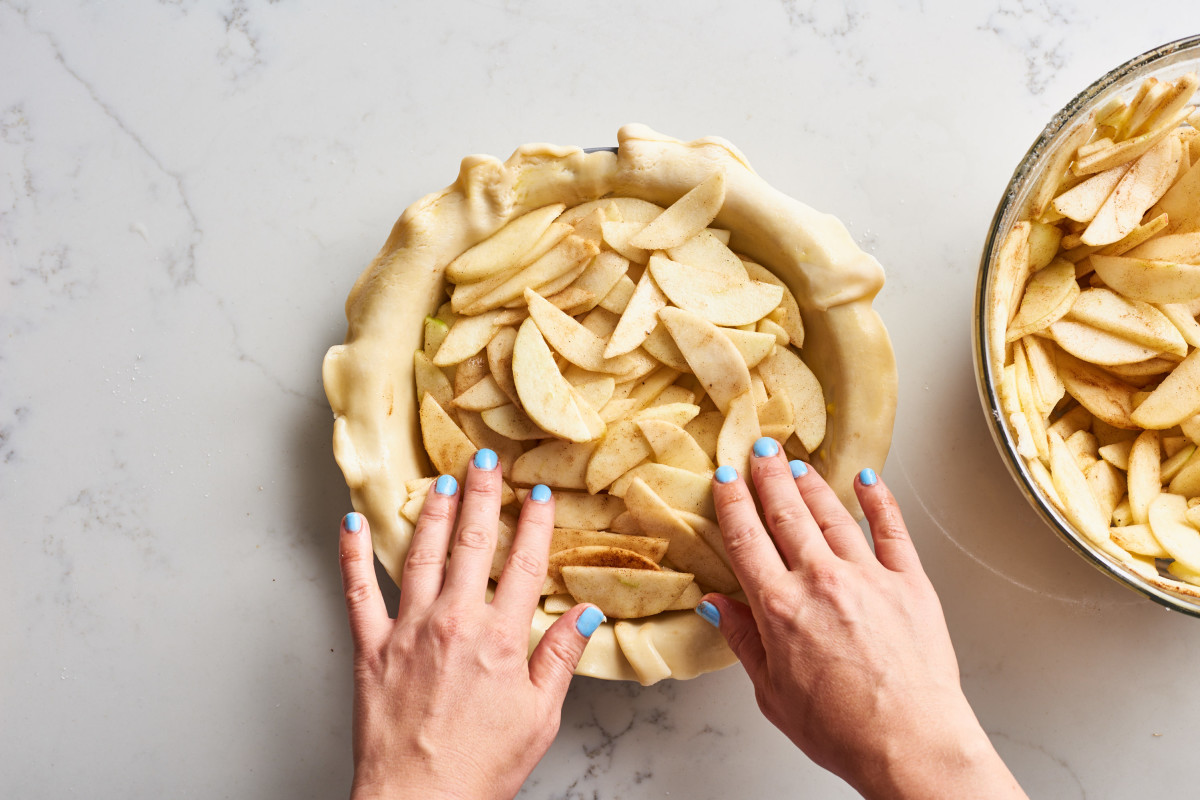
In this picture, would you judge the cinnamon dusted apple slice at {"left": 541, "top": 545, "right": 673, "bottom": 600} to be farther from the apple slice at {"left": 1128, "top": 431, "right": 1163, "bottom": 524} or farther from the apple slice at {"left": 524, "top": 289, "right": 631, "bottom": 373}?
the apple slice at {"left": 1128, "top": 431, "right": 1163, "bottom": 524}

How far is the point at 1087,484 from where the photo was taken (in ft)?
3.76

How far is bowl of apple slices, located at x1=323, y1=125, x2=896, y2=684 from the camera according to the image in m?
1.08

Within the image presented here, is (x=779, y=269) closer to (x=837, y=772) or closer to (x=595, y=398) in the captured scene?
(x=595, y=398)

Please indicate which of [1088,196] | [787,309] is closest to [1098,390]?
[1088,196]

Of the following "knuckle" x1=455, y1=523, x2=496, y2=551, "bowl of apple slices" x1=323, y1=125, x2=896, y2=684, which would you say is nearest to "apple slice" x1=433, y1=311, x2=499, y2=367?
"bowl of apple slices" x1=323, y1=125, x2=896, y2=684

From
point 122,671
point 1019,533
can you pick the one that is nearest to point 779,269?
point 1019,533

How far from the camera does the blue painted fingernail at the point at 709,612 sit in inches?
42.6

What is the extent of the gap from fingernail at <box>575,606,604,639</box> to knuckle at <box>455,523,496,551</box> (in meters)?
0.17

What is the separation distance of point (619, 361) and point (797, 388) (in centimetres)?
27

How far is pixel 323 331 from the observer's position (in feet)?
4.41

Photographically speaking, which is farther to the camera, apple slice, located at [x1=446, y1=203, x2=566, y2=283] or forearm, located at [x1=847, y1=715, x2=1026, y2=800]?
apple slice, located at [x1=446, y1=203, x2=566, y2=283]

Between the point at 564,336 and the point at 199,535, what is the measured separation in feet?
2.61

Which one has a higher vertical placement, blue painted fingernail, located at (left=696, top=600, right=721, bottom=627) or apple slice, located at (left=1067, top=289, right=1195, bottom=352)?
apple slice, located at (left=1067, top=289, right=1195, bottom=352)

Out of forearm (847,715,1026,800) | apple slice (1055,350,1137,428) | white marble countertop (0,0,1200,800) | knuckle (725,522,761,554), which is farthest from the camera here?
white marble countertop (0,0,1200,800)
